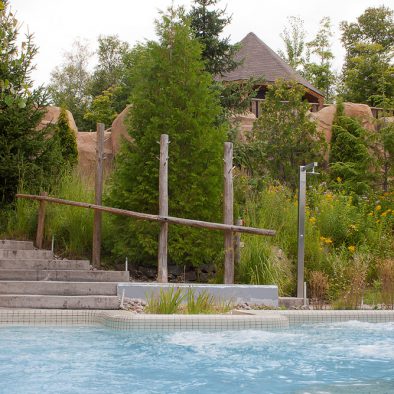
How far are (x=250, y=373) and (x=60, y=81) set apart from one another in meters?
40.3

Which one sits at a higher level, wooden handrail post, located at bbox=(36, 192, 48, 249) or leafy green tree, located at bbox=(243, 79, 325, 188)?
leafy green tree, located at bbox=(243, 79, 325, 188)

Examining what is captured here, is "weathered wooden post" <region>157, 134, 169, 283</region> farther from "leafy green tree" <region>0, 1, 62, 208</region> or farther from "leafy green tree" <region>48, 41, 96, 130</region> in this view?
"leafy green tree" <region>48, 41, 96, 130</region>

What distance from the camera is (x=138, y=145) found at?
1228 centimetres

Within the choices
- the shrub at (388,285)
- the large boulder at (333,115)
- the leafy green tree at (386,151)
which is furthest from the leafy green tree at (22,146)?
the large boulder at (333,115)

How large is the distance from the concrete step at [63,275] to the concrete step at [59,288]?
0.61 m

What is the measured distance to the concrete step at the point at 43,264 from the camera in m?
11.0

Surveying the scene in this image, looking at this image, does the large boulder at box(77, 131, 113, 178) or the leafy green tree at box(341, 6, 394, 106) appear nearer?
the large boulder at box(77, 131, 113, 178)

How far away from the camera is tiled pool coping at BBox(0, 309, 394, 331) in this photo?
27.8ft

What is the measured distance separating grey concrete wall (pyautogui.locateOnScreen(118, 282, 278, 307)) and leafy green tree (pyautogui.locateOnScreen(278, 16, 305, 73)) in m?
31.5

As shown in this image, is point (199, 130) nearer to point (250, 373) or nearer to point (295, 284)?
point (295, 284)

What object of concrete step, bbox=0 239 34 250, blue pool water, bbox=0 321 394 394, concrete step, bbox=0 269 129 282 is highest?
concrete step, bbox=0 239 34 250

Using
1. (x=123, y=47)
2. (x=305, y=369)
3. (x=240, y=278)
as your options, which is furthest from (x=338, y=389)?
(x=123, y=47)

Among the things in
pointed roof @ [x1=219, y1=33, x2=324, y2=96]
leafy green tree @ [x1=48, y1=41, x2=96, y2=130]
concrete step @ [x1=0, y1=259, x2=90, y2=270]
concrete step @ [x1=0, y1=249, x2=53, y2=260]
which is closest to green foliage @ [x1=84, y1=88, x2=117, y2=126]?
pointed roof @ [x1=219, y1=33, x2=324, y2=96]

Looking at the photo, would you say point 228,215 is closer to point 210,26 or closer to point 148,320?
point 148,320
